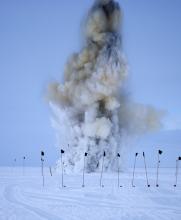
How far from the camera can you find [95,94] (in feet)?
231

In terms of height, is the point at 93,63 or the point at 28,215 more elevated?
the point at 93,63

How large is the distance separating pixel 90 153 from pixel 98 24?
2216 centimetres

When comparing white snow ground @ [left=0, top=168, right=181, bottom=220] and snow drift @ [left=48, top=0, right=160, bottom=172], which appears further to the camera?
snow drift @ [left=48, top=0, right=160, bottom=172]

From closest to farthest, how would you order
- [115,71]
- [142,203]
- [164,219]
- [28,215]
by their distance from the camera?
[164,219] < [28,215] < [142,203] < [115,71]

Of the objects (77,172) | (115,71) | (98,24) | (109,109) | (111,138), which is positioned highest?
(98,24)

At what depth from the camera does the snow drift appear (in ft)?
230

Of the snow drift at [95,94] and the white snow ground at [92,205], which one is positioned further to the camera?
the snow drift at [95,94]

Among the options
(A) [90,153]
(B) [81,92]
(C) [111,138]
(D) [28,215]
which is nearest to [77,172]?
(A) [90,153]

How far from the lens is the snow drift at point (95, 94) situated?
70250 millimetres

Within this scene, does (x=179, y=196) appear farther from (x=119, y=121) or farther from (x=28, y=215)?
(x=119, y=121)

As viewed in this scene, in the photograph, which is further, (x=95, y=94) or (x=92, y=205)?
(x=95, y=94)

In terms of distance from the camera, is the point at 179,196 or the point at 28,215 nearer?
the point at 28,215

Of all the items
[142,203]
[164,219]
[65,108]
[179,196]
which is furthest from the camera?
[65,108]

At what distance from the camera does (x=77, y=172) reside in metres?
69.9
